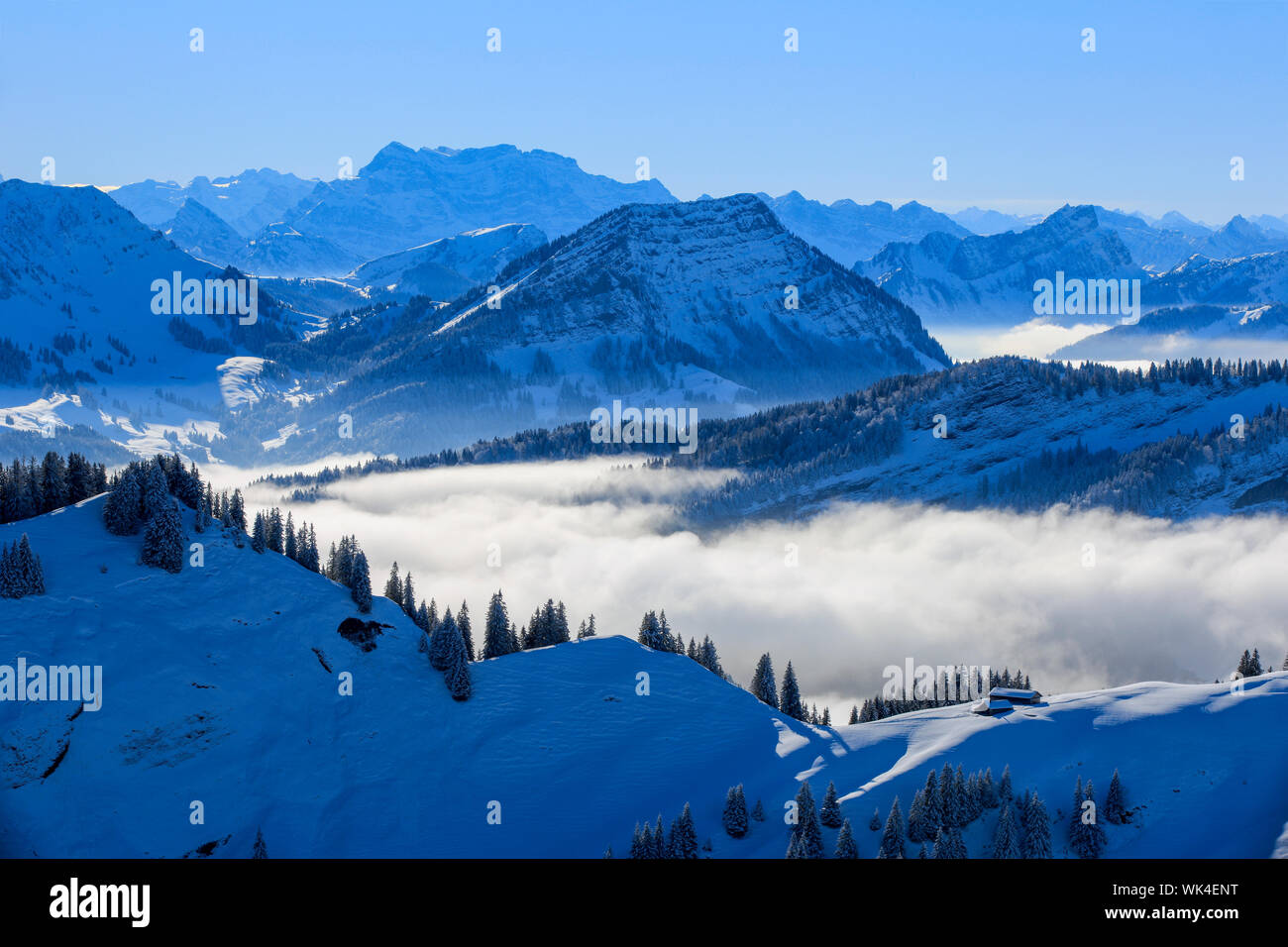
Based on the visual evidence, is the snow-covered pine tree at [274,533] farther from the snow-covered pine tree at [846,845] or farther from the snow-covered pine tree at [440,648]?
the snow-covered pine tree at [846,845]

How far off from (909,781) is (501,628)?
5635 centimetres

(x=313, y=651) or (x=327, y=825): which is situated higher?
(x=313, y=651)

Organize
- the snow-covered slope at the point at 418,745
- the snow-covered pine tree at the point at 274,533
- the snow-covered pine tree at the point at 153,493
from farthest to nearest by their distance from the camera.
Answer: the snow-covered pine tree at the point at 274,533 → the snow-covered pine tree at the point at 153,493 → the snow-covered slope at the point at 418,745

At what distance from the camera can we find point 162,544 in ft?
370

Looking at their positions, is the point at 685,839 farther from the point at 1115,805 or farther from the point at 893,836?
the point at 1115,805

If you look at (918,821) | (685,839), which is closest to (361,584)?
(685,839)

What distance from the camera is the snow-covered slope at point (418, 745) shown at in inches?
3674

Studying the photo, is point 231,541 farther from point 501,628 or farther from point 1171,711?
point 1171,711

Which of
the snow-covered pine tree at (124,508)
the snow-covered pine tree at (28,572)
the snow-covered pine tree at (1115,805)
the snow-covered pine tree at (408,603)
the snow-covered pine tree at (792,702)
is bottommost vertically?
the snow-covered pine tree at (1115,805)

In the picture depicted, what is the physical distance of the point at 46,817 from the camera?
8906 centimetres

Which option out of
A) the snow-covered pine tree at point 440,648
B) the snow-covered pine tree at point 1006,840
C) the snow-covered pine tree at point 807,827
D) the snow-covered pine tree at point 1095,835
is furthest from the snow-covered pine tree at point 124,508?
the snow-covered pine tree at point 1095,835

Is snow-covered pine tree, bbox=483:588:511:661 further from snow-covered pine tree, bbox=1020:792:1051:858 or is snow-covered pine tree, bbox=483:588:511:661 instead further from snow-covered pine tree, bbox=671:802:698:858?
snow-covered pine tree, bbox=1020:792:1051:858

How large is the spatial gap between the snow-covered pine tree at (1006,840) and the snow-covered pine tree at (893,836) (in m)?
7.59
